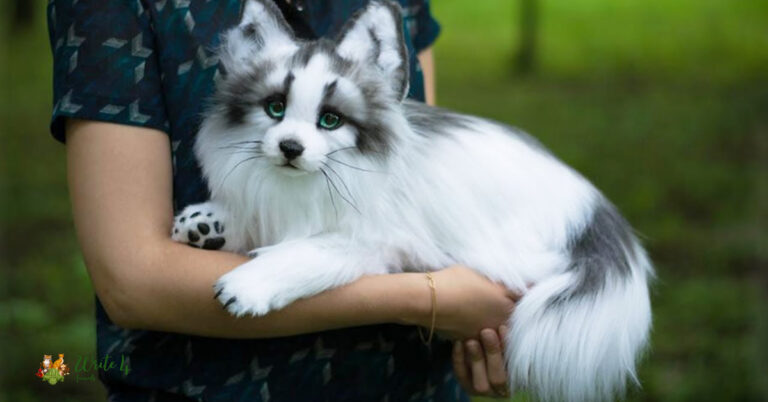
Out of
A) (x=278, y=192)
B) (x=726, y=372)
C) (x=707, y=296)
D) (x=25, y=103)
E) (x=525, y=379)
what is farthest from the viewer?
(x=25, y=103)

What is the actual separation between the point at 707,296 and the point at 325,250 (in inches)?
107

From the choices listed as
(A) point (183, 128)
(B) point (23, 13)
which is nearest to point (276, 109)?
(A) point (183, 128)

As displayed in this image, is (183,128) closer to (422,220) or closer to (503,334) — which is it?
(422,220)

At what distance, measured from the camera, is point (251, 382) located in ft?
4.74

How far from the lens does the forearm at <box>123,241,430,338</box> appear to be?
52.9 inches

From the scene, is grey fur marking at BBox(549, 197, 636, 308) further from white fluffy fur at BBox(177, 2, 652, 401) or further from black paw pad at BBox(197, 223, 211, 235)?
black paw pad at BBox(197, 223, 211, 235)

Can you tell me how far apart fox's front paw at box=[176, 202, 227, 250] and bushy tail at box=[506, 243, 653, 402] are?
0.50 metres

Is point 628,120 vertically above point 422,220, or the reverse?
point 422,220

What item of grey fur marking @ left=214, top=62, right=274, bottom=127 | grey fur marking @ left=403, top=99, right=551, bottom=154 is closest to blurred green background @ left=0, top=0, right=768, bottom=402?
grey fur marking @ left=403, top=99, right=551, bottom=154

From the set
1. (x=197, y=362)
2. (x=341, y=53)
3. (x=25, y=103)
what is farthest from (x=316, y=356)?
(x=25, y=103)

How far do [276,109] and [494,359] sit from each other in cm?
55

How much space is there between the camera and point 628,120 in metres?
4.09

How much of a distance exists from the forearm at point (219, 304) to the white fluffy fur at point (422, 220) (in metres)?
0.03

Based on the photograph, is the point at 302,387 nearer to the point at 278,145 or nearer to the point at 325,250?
the point at 325,250
